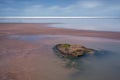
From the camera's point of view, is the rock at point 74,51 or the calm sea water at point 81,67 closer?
the calm sea water at point 81,67

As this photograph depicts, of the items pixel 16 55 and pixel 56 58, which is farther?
pixel 16 55

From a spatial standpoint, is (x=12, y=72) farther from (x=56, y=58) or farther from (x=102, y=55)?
(x=102, y=55)

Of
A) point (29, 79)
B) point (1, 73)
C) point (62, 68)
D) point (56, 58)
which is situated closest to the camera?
point (29, 79)

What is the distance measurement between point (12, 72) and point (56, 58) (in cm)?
181

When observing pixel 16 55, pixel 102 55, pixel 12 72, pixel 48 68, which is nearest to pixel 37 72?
pixel 48 68

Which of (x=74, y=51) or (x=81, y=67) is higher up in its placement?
(x=74, y=51)

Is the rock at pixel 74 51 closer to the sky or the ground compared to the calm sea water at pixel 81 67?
closer to the sky

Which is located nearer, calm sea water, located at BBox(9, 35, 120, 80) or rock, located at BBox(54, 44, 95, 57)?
calm sea water, located at BBox(9, 35, 120, 80)

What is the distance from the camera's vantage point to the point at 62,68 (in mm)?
4980

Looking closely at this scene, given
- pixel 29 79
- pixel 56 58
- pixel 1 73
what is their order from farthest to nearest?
pixel 56 58
pixel 1 73
pixel 29 79

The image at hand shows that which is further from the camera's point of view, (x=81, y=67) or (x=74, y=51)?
(x=74, y=51)

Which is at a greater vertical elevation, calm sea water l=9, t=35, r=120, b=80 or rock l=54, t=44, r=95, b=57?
rock l=54, t=44, r=95, b=57

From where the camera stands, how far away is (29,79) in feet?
13.9

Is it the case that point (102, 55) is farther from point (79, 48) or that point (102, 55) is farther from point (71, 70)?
point (71, 70)
